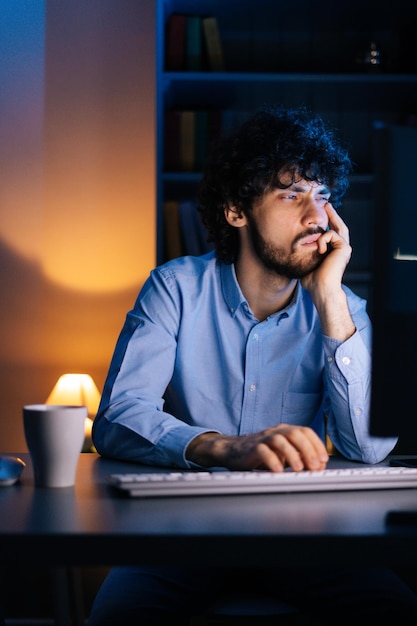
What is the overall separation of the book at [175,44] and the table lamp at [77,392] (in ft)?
4.00

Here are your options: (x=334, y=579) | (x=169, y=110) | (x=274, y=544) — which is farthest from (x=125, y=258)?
(x=274, y=544)

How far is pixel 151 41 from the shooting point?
291 centimetres

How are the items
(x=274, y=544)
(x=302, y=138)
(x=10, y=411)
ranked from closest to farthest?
(x=274, y=544) < (x=302, y=138) < (x=10, y=411)

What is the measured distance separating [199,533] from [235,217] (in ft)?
4.17

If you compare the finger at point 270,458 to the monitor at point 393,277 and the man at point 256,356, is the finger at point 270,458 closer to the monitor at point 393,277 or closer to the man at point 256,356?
the man at point 256,356

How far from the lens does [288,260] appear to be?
1.67m

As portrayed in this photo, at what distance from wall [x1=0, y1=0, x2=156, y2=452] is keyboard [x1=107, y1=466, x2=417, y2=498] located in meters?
2.02

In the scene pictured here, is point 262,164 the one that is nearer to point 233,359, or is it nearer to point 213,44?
point 233,359

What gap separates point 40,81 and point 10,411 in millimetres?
1271

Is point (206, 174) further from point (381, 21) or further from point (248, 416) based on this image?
point (381, 21)

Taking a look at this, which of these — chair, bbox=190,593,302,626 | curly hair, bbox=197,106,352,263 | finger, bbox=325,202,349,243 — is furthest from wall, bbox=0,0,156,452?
chair, bbox=190,593,302,626

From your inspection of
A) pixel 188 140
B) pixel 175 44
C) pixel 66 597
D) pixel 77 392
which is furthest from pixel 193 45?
pixel 66 597

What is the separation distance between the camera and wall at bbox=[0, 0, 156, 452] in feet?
9.48

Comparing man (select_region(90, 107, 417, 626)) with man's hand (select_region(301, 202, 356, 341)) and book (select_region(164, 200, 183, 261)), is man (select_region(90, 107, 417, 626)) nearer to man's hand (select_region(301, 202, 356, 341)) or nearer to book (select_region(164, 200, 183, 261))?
man's hand (select_region(301, 202, 356, 341))
